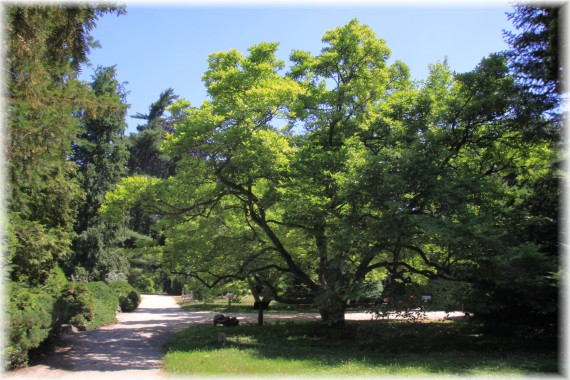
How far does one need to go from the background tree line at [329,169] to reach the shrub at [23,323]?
0.16 ft

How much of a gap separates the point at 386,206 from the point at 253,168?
14.0 ft

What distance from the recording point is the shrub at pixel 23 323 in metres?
8.53

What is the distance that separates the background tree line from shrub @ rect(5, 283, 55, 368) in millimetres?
50

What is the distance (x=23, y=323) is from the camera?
878 cm

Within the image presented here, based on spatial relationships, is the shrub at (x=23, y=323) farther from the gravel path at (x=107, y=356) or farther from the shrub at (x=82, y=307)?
the shrub at (x=82, y=307)

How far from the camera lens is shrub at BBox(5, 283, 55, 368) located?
853cm

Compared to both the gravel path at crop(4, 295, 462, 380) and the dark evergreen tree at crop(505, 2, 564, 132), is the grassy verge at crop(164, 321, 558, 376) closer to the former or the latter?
the gravel path at crop(4, 295, 462, 380)

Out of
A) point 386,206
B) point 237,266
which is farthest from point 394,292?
point 237,266

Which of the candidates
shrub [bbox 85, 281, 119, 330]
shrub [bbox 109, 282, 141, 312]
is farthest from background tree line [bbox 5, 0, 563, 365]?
shrub [bbox 109, 282, 141, 312]

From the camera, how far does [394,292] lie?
1182 cm

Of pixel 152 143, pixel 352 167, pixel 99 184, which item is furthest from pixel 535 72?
pixel 152 143

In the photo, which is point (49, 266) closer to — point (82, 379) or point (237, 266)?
point (82, 379)

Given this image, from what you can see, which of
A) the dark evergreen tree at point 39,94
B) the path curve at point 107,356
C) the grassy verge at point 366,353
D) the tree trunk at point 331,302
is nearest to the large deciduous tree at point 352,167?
the tree trunk at point 331,302

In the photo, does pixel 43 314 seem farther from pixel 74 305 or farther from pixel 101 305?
pixel 101 305
